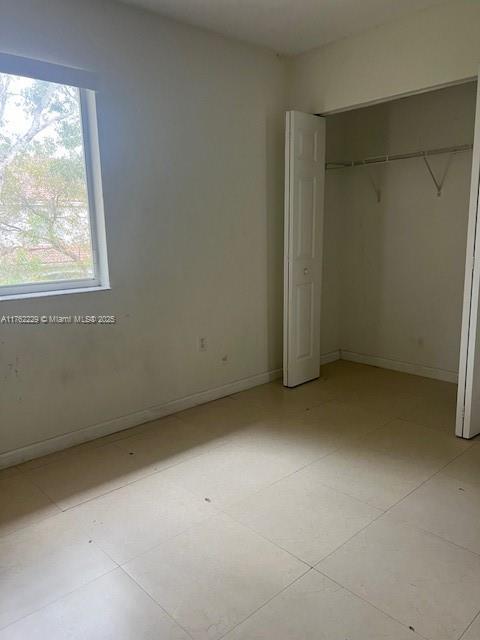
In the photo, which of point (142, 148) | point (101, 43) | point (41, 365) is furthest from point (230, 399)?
point (101, 43)

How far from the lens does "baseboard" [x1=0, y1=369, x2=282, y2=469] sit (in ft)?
8.94

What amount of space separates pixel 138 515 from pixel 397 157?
3.45 m

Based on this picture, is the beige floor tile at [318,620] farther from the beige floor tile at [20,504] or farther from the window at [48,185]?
the window at [48,185]

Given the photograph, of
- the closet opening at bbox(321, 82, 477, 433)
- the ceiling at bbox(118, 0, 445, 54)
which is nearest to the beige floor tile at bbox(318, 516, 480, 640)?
the closet opening at bbox(321, 82, 477, 433)

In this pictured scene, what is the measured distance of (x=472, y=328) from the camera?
280cm

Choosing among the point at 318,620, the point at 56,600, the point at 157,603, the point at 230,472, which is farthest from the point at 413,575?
the point at 56,600

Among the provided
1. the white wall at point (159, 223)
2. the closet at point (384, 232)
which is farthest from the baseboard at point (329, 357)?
the white wall at point (159, 223)

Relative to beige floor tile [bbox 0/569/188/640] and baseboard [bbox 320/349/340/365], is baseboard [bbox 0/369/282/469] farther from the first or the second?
beige floor tile [bbox 0/569/188/640]

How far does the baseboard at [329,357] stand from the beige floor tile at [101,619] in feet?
10.3

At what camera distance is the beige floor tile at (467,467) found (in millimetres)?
2484

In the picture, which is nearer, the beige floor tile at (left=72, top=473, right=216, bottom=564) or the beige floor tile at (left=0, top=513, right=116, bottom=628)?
the beige floor tile at (left=0, top=513, right=116, bottom=628)

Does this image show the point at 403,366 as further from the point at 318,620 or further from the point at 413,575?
Result: the point at 318,620

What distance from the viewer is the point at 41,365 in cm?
275

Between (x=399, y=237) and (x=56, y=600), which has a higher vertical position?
(x=399, y=237)
